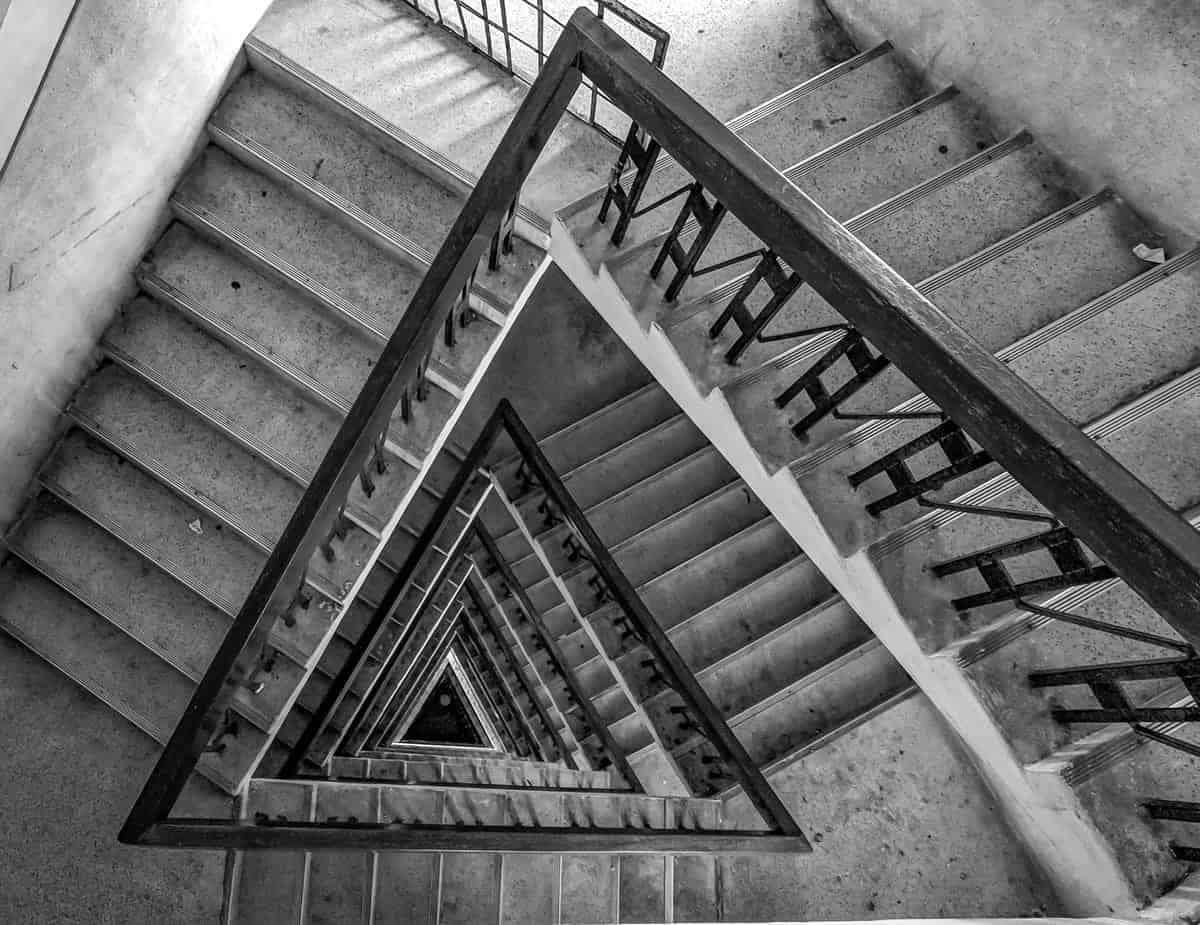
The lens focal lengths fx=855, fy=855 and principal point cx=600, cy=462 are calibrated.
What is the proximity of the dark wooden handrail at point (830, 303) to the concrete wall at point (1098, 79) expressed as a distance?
2176mm

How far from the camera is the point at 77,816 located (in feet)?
14.0

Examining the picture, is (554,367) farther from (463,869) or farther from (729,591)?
(463,869)

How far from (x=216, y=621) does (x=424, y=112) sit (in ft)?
8.81

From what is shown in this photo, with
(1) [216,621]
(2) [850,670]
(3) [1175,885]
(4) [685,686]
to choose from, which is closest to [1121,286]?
(3) [1175,885]

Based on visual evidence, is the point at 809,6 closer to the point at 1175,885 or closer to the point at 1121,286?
the point at 1121,286

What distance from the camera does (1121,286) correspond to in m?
3.22

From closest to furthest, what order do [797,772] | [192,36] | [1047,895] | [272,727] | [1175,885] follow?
[1175,885], [192,36], [272,727], [1047,895], [797,772]

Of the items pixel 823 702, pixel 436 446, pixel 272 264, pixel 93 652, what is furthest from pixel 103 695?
pixel 823 702

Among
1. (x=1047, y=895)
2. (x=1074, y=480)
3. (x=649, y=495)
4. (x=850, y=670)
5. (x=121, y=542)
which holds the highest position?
(x=649, y=495)

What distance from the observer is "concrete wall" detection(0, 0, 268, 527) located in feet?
10.1

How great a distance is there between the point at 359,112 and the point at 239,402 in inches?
58.0

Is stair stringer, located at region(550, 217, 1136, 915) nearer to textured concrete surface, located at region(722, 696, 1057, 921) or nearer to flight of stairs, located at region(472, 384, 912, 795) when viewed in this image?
textured concrete surface, located at region(722, 696, 1057, 921)

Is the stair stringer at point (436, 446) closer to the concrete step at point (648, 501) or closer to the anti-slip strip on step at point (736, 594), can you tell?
the concrete step at point (648, 501)

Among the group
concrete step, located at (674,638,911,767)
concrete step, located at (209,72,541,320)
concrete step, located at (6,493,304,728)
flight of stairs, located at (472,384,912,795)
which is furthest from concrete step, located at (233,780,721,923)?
concrete step, located at (209,72,541,320)
